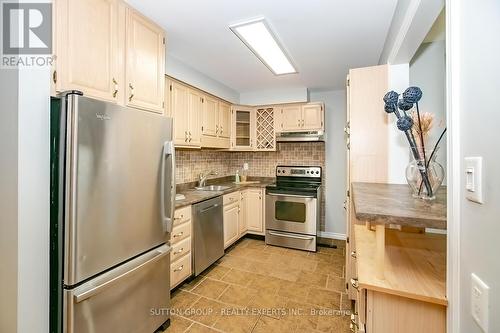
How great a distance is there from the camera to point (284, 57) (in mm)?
2596

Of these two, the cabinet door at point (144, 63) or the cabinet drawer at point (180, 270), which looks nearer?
the cabinet door at point (144, 63)

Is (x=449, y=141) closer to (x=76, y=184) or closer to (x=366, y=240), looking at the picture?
(x=366, y=240)

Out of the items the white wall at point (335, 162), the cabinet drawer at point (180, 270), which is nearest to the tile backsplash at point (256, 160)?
the white wall at point (335, 162)

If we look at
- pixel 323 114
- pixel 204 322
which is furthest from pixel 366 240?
pixel 323 114

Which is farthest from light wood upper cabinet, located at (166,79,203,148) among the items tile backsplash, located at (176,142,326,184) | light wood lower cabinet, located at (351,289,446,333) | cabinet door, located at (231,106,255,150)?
light wood lower cabinet, located at (351,289,446,333)

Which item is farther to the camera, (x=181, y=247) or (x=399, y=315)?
(x=181, y=247)

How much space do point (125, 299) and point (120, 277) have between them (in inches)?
7.2

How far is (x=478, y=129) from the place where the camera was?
600mm

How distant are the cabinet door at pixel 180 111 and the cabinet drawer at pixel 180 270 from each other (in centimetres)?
127

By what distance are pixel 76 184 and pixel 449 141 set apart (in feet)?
5.31

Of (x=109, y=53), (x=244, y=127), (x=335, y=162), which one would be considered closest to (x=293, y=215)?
(x=335, y=162)

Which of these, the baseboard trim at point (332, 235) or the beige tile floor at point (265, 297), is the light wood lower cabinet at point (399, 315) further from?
the baseboard trim at point (332, 235)

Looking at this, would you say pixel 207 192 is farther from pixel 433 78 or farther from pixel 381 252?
pixel 433 78

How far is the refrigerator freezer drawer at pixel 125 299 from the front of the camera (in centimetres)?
124
